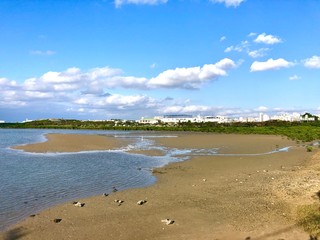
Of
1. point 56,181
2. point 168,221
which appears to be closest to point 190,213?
point 168,221

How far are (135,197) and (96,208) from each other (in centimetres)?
261

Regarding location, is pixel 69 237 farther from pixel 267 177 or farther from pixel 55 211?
pixel 267 177

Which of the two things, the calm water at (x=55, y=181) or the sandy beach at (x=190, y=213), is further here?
the calm water at (x=55, y=181)

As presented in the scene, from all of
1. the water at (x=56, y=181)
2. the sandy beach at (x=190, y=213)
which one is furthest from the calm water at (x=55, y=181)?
the sandy beach at (x=190, y=213)

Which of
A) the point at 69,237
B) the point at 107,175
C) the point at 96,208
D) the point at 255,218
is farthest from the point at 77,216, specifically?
the point at 107,175

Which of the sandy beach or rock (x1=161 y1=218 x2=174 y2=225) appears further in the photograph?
rock (x1=161 y1=218 x2=174 y2=225)

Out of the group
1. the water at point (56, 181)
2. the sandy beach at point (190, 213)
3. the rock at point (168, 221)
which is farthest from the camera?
the water at point (56, 181)

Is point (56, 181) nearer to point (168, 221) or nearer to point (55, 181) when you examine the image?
point (55, 181)

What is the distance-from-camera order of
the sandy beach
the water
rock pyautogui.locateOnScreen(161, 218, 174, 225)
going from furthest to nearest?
the water, rock pyautogui.locateOnScreen(161, 218, 174, 225), the sandy beach

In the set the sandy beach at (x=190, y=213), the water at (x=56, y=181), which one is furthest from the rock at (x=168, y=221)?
the water at (x=56, y=181)

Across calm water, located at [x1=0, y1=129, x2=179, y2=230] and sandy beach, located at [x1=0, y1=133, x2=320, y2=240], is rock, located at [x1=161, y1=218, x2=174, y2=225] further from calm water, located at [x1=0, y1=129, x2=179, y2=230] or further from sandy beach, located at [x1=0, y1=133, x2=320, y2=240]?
calm water, located at [x1=0, y1=129, x2=179, y2=230]

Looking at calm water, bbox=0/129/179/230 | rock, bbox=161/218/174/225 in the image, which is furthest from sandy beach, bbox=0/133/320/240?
calm water, bbox=0/129/179/230

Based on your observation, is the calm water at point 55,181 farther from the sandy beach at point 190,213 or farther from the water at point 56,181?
the sandy beach at point 190,213

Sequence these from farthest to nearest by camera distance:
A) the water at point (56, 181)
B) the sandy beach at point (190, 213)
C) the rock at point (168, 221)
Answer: the water at point (56, 181) < the rock at point (168, 221) < the sandy beach at point (190, 213)
